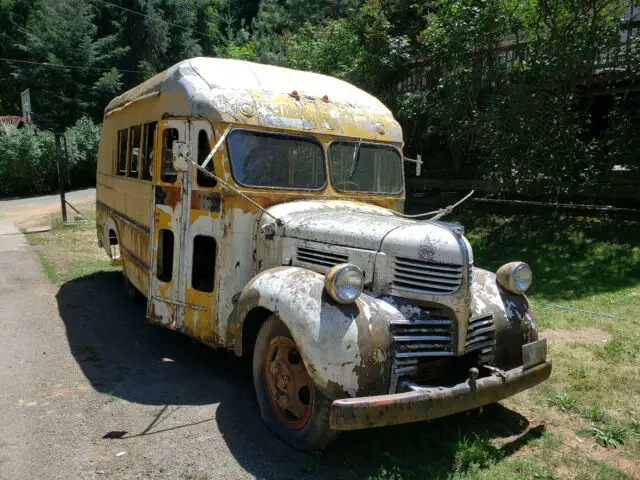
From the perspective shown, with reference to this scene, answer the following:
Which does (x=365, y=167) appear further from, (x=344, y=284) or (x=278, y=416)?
(x=278, y=416)

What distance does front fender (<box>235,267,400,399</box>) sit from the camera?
3.40m

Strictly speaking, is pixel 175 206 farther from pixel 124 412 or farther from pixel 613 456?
pixel 613 456

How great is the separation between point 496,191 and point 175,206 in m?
9.32

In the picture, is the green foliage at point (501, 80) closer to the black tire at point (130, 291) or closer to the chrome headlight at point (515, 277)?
the chrome headlight at point (515, 277)

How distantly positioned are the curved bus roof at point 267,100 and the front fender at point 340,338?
6.26 feet

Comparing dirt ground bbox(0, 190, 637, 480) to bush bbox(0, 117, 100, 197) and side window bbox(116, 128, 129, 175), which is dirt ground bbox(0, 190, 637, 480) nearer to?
side window bbox(116, 128, 129, 175)

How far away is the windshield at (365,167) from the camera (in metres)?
5.23

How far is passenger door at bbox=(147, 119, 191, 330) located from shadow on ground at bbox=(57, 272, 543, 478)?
0.58 meters

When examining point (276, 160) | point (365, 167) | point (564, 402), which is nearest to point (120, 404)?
point (276, 160)

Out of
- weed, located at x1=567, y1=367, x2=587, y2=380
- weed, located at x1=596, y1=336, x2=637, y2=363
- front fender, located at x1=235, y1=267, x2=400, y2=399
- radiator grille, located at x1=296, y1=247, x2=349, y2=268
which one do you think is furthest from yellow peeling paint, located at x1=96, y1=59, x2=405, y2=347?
weed, located at x1=596, y1=336, x2=637, y2=363

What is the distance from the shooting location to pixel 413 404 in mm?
3305

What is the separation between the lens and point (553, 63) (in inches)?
424

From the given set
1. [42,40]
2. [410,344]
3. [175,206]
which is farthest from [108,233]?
[42,40]

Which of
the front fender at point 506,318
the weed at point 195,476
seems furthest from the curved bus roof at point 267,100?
the weed at point 195,476
